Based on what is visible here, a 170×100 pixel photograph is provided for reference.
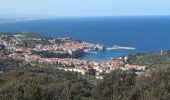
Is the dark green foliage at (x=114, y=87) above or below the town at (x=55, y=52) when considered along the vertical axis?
above

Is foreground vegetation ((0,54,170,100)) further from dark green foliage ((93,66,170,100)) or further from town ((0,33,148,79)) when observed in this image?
town ((0,33,148,79))

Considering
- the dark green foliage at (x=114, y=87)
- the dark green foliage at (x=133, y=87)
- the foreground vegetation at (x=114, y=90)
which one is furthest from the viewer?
the dark green foliage at (x=114, y=87)

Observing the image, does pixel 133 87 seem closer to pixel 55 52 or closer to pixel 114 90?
pixel 114 90

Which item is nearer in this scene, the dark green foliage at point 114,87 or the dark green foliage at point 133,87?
the dark green foliage at point 133,87

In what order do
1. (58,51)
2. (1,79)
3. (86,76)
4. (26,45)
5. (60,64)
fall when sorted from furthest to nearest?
1. (26,45)
2. (58,51)
3. (60,64)
4. (86,76)
5. (1,79)

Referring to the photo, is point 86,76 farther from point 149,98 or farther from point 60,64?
point 149,98

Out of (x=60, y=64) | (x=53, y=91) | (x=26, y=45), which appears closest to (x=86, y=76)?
(x=60, y=64)

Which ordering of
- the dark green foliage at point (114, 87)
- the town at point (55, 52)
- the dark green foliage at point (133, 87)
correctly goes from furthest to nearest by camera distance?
the town at point (55, 52), the dark green foliage at point (114, 87), the dark green foliage at point (133, 87)

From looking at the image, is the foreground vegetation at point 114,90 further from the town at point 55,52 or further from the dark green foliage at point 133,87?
the town at point 55,52

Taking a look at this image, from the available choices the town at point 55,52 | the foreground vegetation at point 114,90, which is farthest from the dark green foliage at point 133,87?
the town at point 55,52
